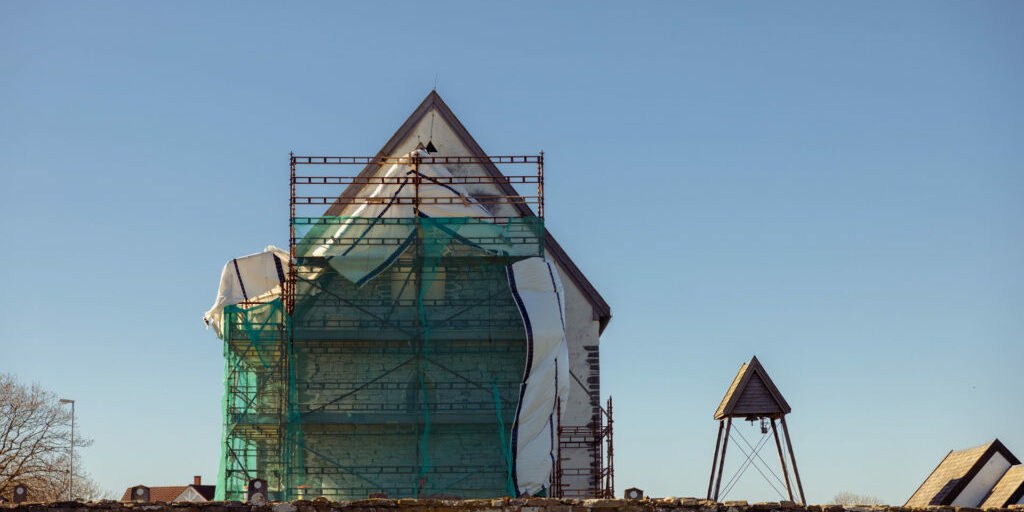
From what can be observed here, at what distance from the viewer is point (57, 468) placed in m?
46.6

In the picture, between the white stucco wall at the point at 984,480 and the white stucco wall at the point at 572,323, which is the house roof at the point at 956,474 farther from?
the white stucco wall at the point at 572,323

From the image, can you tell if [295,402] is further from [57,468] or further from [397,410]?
[57,468]

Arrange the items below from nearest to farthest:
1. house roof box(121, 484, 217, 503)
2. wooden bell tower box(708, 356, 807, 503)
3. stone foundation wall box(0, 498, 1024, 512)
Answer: stone foundation wall box(0, 498, 1024, 512)
wooden bell tower box(708, 356, 807, 503)
house roof box(121, 484, 217, 503)

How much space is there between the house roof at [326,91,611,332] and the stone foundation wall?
17.9 metres

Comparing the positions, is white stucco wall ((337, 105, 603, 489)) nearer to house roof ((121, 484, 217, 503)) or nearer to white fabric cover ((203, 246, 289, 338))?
white fabric cover ((203, 246, 289, 338))

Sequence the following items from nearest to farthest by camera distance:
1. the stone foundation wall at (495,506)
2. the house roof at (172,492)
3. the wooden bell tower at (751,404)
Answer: the stone foundation wall at (495,506) < the wooden bell tower at (751,404) < the house roof at (172,492)

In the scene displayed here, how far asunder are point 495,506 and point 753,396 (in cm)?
1206

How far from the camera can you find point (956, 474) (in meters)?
31.9

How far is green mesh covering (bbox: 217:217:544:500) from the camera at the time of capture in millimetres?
32312

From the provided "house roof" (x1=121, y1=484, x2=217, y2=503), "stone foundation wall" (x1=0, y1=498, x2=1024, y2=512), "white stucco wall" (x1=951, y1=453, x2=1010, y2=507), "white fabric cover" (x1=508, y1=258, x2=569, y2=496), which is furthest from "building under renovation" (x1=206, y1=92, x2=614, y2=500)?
"house roof" (x1=121, y1=484, x2=217, y2=503)

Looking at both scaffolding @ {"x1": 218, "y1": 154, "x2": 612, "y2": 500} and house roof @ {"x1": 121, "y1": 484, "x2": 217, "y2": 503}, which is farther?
house roof @ {"x1": 121, "y1": 484, "x2": 217, "y2": 503}

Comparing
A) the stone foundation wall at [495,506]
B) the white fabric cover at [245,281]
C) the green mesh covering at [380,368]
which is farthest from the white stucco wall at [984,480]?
the white fabric cover at [245,281]

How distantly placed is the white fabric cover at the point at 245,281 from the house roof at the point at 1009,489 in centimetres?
1683

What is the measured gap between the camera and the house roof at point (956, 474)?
3127cm
